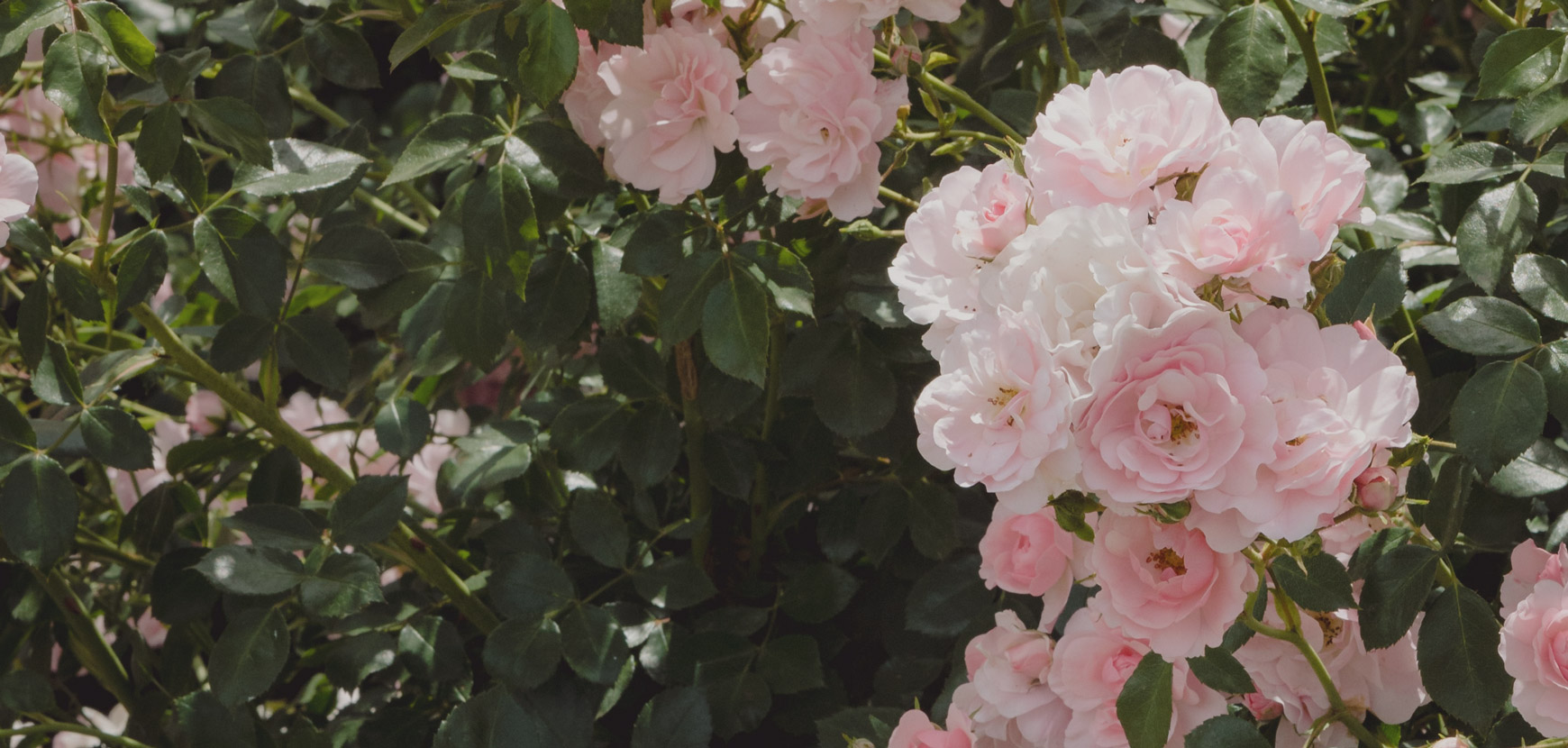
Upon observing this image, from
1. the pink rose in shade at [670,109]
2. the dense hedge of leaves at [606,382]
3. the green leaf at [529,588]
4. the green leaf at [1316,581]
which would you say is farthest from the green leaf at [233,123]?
the green leaf at [1316,581]

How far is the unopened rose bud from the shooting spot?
560 mm

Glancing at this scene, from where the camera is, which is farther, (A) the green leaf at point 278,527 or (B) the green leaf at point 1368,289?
(A) the green leaf at point 278,527

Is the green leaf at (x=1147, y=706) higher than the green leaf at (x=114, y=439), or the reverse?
the green leaf at (x=1147, y=706)

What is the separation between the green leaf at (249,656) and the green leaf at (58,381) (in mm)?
200

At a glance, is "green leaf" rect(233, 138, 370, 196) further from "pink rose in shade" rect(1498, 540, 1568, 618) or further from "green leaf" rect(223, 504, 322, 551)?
"pink rose in shade" rect(1498, 540, 1568, 618)

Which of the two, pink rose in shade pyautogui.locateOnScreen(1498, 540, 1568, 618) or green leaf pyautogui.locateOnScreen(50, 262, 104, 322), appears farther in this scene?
green leaf pyautogui.locateOnScreen(50, 262, 104, 322)

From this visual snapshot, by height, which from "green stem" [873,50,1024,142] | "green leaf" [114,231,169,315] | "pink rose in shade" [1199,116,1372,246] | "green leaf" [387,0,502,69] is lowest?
"green leaf" [114,231,169,315]

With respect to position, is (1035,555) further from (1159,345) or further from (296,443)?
(296,443)

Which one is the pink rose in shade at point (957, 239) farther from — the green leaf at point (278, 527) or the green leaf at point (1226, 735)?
the green leaf at point (278, 527)

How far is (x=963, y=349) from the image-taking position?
0.55 meters

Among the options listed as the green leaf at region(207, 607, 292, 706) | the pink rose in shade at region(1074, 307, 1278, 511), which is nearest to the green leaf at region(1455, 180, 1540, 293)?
the pink rose in shade at region(1074, 307, 1278, 511)

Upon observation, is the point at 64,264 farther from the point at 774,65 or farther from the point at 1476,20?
the point at 1476,20

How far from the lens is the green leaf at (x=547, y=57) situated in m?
0.74

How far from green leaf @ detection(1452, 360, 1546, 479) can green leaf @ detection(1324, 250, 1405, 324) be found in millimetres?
63
